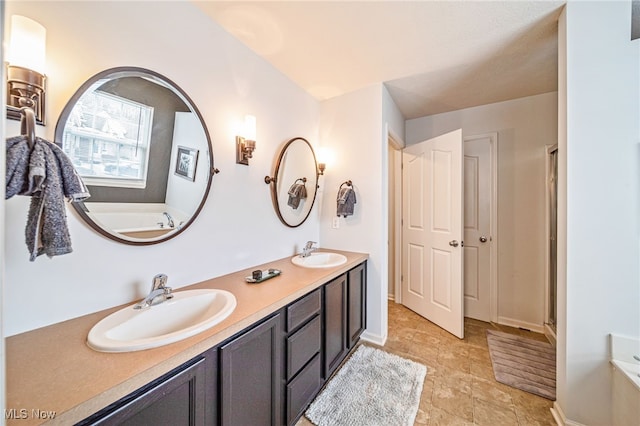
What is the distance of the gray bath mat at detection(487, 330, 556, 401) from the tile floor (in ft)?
0.20

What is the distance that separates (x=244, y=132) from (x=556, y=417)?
8.71 feet

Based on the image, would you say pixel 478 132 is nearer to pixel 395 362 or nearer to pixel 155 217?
pixel 395 362

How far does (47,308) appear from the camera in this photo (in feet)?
2.93

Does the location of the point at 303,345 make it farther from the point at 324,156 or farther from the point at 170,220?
the point at 324,156

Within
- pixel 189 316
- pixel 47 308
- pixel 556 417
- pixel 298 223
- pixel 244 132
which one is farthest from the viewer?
pixel 298 223

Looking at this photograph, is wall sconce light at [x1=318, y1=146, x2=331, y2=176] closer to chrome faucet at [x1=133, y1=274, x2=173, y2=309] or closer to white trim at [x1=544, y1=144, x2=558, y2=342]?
chrome faucet at [x1=133, y1=274, x2=173, y2=309]

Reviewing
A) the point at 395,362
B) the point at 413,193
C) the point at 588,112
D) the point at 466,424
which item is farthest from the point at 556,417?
the point at 413,193

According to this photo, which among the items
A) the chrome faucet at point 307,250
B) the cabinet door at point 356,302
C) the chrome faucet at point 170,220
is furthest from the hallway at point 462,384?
the chrome faucet at point 170,220

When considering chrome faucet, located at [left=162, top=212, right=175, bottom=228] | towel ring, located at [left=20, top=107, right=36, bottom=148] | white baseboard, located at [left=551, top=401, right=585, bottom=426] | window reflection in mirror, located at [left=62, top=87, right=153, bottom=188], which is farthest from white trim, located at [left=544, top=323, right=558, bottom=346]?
towel ring, located at [left=20, top=107, right=36, bottom=148]

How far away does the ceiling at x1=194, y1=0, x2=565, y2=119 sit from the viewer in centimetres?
141

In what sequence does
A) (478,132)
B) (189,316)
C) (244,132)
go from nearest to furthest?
(189,316)
(244,132)
(478,132)

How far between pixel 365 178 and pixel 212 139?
4.53ft

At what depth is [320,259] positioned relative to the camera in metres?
2.17

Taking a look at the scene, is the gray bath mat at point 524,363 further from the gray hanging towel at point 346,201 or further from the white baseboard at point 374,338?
the gray hanging towel at point 346,201
